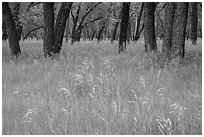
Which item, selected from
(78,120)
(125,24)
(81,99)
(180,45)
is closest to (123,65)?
(180,45)

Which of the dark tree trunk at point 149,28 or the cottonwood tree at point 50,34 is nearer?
the cottonwood tree at point 50,34

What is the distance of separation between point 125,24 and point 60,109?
34.2 ft

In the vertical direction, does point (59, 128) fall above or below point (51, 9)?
below

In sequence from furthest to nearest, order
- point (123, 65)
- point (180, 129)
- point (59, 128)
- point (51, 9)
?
point (51, 9)
point (123, 65)
point (59, 128)
point (180, 129)

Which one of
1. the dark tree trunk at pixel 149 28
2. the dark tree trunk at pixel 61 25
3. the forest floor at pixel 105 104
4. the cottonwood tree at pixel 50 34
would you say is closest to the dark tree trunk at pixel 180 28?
the forest floor at pixel 105 104

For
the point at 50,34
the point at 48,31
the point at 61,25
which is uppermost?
the point at 61,25

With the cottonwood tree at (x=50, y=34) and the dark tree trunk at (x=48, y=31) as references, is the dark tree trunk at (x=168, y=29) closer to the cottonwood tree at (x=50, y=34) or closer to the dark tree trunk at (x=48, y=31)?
the cottonwood tree at (x=50, y=34)

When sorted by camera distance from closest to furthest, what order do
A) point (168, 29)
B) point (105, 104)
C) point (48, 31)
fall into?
point (105, 104), point (168, 29), point (48, 31)

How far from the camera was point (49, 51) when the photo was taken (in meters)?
12.3

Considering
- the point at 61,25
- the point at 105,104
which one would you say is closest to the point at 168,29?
the point at 61,25

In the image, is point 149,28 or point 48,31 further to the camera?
point 149,28

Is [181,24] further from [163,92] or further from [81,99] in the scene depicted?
[81,99]

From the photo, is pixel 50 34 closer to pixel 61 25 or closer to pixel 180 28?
pixel 61 25

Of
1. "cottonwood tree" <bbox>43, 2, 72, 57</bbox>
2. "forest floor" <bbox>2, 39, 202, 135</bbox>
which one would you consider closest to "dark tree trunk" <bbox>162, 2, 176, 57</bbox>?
"forest floor" <bbox>2, 39, 202, 135</bbox>
